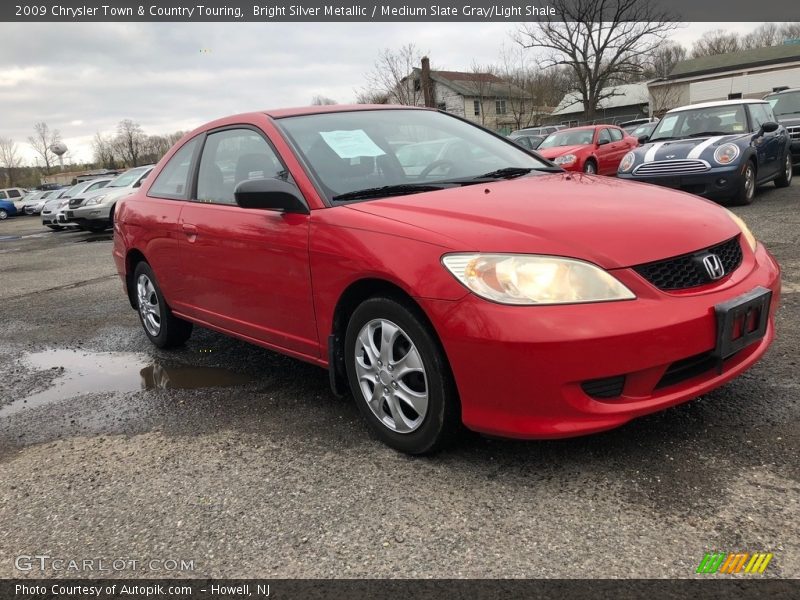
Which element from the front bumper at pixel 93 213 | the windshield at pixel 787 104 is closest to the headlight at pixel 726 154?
the windshield at pixel 787 104

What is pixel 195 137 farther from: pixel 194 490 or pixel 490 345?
pixel 490 345

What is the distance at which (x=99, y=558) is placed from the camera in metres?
2.33

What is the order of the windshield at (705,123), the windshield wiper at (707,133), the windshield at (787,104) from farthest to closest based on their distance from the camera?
the windshield at (787,104) < the windshield at (705,123) < the windshield wiper at (707,133)

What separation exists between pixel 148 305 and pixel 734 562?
432cm

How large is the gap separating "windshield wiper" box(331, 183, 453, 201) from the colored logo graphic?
76.9 inches

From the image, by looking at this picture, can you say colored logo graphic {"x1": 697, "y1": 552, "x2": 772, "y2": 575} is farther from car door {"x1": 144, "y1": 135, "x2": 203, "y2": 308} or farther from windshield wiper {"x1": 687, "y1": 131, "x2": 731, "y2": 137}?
windshield wiper {"x1": 687, "y1": 131, "x2": 731, "y2": 137}

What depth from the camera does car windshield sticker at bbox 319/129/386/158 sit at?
3453 mm

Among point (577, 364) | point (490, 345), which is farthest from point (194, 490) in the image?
point (577, 364)

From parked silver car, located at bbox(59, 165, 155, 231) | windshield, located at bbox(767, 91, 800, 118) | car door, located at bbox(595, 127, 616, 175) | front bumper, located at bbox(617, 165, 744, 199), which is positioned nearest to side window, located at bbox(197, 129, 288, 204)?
front bumper, located at bbox(617, 165, 744, 199)

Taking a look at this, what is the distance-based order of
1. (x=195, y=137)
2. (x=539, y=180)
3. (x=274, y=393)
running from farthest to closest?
(x=195, y=137) → (x=274, y=393) → (x=539, y=180)

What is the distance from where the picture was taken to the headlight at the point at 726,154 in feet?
29.5

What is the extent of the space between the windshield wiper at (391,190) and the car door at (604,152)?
1212 centimetres

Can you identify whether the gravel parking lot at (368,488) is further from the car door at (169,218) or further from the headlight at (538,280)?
the car door at (169,218)

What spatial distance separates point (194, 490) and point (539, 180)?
2222 millimetres
